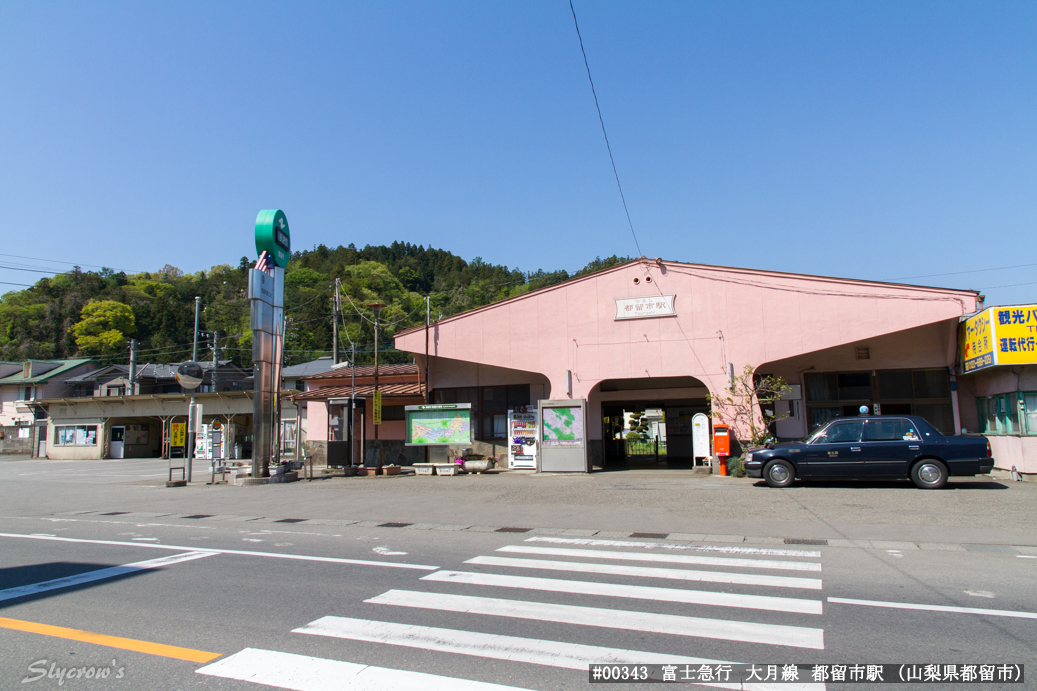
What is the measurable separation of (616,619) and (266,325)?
61.2 ft

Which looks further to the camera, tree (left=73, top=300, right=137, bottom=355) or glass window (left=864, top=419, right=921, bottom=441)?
tree (left=73, top=300, right=137, bottom=355)

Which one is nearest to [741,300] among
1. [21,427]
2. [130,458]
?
[130,458]

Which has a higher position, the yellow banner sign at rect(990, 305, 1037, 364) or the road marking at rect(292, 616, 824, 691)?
the yellow banner sign at rect(990, 305, 1037, 364)

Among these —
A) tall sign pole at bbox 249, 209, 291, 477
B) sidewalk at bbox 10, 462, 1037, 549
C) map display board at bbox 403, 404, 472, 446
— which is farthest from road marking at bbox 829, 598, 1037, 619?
tall sign pole at bbox 249, 209, 291, 477

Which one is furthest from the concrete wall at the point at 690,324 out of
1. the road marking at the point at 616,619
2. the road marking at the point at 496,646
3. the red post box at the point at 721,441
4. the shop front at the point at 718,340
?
the road marking at the point at 496,646

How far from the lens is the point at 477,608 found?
548cm

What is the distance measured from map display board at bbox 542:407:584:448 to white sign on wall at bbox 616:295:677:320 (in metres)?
3.54

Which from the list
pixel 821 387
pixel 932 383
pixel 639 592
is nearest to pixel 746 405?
pixel 821 387

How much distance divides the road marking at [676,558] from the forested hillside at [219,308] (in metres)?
49.1

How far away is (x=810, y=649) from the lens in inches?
173

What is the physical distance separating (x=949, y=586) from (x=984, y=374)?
48.0 feet

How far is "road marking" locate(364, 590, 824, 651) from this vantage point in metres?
4.67

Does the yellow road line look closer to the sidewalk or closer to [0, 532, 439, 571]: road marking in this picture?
[0, 532, 439, 571]: road marking

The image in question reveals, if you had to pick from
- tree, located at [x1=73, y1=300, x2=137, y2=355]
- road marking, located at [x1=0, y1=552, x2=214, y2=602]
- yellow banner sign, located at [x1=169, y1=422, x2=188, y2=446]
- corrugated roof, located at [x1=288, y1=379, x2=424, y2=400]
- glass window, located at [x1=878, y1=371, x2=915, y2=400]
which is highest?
tree, located at [x1=73, y1=300, x2=137, y2=355]
